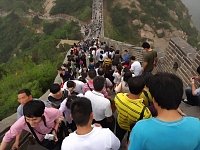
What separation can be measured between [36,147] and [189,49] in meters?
5.03

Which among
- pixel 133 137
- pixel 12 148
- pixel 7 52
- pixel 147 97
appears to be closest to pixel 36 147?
pixel 12 148

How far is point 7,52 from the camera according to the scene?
2137 inches

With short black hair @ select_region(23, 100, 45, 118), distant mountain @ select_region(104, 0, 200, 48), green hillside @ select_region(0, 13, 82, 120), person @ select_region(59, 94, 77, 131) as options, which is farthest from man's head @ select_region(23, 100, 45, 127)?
distant mountain @ select_region(104, 0, 200, 48)

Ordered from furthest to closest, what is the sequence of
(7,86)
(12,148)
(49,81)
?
(7,86), (49,81), (12,148)

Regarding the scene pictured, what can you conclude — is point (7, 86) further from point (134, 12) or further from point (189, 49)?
point (134, 12)

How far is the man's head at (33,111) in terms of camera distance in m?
4.09

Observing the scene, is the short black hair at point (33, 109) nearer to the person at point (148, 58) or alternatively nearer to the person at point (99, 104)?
the person at point (99, 104)

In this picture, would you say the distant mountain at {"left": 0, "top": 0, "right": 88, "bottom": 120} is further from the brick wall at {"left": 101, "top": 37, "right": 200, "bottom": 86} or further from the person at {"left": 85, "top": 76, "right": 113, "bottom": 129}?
the person at {"left": 85, "top": 76, "right": 113, "bottom": 129}

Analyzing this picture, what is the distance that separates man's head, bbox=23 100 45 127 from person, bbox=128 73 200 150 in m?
1.41

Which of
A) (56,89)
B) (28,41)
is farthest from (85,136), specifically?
(28,41)

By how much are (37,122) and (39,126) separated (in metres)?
0.17

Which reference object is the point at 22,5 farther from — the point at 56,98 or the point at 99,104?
the point at 99,104

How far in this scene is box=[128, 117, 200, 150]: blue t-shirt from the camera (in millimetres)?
2920

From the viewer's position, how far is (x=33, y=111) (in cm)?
411
